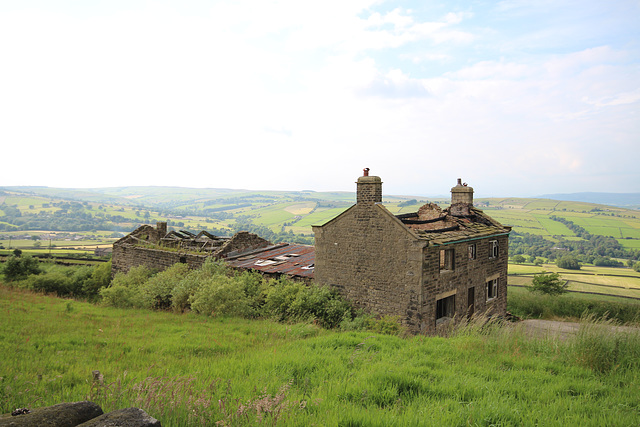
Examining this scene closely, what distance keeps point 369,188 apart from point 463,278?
266 inches

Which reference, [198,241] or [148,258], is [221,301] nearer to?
[198,241]

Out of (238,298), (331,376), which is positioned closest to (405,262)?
(238,298)

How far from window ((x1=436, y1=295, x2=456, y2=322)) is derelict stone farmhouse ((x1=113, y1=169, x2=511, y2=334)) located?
0.16ft

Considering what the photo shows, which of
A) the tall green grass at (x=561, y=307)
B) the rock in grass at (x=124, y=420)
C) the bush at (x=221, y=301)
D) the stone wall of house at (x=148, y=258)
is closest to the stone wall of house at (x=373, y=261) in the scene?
the bush at (x=221, y=301)

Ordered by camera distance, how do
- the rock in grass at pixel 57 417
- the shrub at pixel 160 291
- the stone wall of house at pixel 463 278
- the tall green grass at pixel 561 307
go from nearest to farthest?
1. the rock in grass at pixel 57 417
2. the stone wall of house at pixel 463 278
3. the shrub at pixel 160 291
4. the tall green grass at pixel 561 307

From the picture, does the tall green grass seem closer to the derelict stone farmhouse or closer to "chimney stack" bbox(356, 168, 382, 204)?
the derelict stone farmhouse

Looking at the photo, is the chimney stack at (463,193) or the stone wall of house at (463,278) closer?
the stone wall of house at (463,278)

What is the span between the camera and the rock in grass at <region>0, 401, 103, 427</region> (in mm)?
3124

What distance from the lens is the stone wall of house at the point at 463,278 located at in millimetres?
15504

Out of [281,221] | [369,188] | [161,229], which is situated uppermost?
[369,188]

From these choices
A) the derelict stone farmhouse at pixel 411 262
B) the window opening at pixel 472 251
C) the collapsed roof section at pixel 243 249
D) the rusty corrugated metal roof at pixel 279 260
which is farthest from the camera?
the collapsed roof section at pixel 243 249

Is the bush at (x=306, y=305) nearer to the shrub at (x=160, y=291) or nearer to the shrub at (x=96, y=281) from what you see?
the shrub at (x=160, y=291)

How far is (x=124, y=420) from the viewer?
323 cm

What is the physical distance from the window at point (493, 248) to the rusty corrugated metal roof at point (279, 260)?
1039 centimetres
